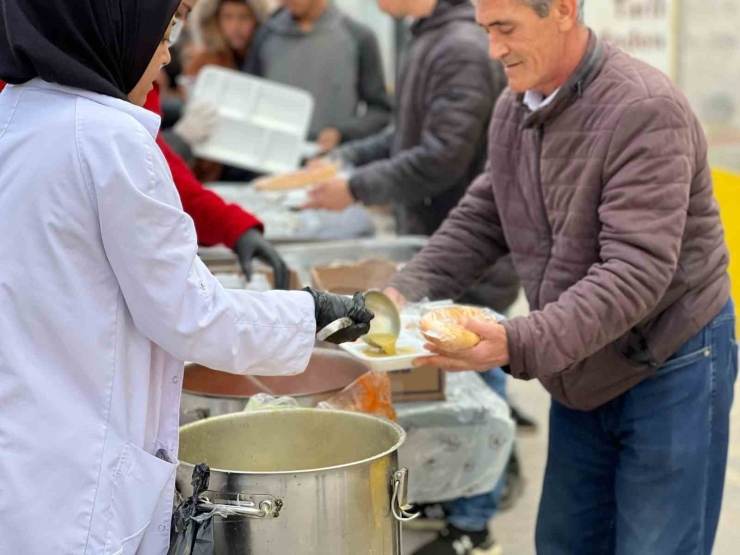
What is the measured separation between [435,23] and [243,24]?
273 cm

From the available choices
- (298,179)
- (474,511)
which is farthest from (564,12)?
(298,179)

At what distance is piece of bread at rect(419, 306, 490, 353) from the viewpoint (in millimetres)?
1951

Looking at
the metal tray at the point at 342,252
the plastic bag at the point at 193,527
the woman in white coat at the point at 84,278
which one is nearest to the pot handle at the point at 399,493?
the plastic bag at the point at 193,527

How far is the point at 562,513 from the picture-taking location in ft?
7.73

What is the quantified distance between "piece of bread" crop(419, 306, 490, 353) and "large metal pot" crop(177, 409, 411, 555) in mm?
215

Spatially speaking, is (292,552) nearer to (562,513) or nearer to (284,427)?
(284,427)

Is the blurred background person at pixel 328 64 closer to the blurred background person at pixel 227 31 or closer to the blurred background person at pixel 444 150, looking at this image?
the blurred background person at pixel 227 31

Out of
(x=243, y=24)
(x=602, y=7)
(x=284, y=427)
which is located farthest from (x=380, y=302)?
(x=602, y=7)

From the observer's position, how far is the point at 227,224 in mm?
2871

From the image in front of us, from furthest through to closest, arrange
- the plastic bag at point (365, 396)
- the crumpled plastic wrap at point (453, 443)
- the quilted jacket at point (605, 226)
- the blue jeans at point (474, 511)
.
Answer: the blue jeans at point (474, 511) → the crumpled plastic wrap at point (453, 443) → the plastic bag at point (365, 396) → the quilted jacket at point (605, 226)

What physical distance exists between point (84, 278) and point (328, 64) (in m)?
4.21

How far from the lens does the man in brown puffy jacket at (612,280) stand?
193 cm

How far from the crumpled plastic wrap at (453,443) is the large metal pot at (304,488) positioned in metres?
0.72

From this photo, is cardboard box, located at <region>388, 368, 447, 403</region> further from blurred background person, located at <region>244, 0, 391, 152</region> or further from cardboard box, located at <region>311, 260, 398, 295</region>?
blurred background person, located at <region>244, 0, 391, 152</region>
